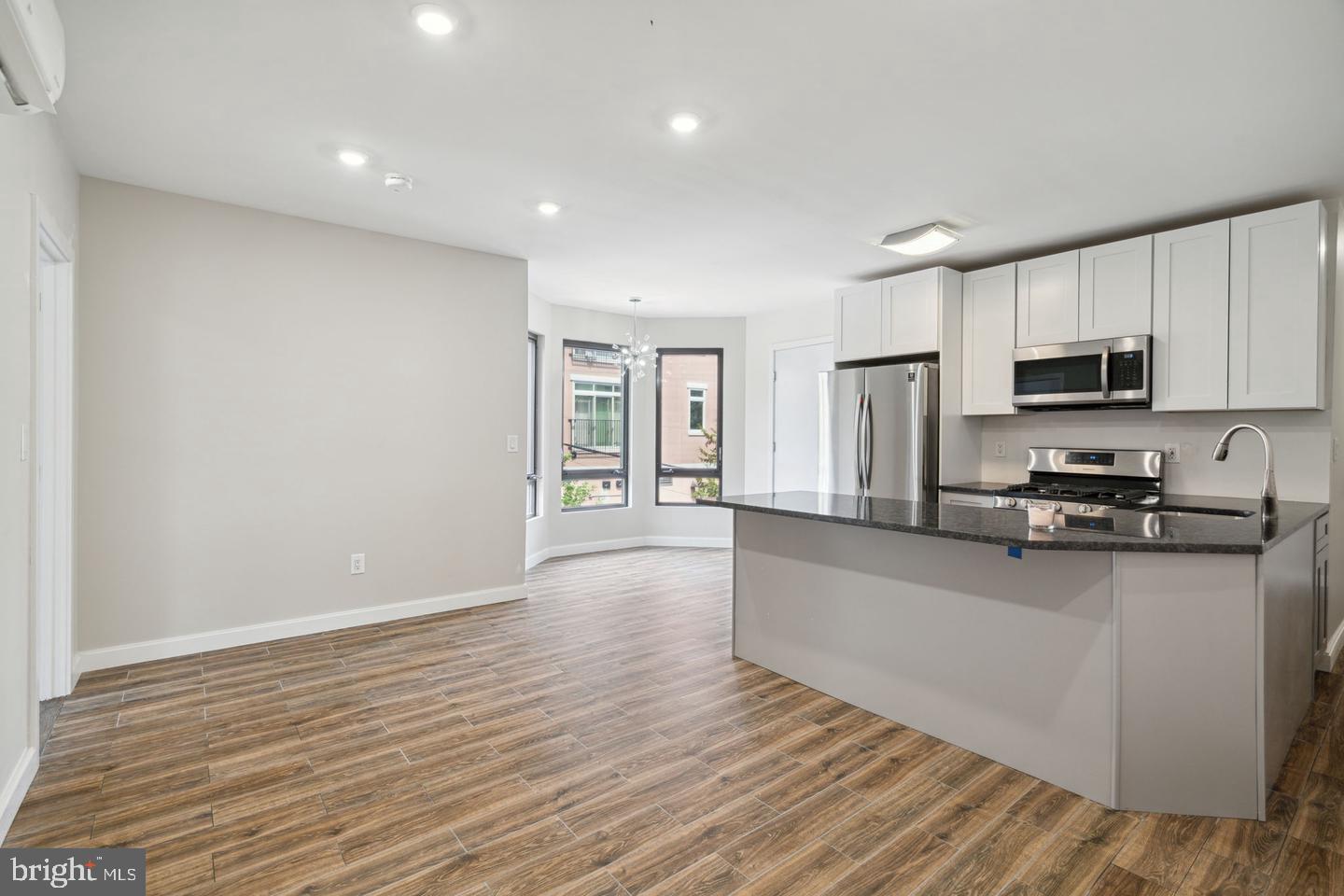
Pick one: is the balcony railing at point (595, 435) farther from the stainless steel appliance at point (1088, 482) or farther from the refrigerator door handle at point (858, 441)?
the stainless steel appliance at point (1088, 482)

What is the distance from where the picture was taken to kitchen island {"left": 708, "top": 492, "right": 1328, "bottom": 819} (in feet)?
6.80

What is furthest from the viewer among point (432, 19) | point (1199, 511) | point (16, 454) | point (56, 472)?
point (1199, 511)

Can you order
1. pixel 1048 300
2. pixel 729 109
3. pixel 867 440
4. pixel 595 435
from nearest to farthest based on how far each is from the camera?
1. pixel 729 109
2. pixel 1048 300
3. pixel 867 440
4. pixel 595 435

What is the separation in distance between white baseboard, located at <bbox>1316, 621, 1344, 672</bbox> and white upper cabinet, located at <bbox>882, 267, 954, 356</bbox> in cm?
266

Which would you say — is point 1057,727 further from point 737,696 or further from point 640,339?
point 640,339

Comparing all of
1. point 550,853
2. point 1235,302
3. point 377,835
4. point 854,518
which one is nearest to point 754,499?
point 854,518

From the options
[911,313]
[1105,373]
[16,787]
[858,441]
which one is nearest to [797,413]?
[858,441]

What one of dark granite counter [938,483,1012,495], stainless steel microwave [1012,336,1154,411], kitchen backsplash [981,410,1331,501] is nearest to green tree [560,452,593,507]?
dark granite counter [938,483,1012,495]

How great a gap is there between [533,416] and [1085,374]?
4.47 metres

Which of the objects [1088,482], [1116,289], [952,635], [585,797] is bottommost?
[585,797]

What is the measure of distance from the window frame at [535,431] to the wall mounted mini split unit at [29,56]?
4612mm

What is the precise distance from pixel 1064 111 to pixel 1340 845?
264 centimetres

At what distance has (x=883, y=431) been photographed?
4.77 metres

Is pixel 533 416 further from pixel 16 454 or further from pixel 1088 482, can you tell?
pixel 1088 482
